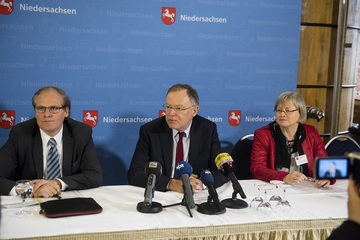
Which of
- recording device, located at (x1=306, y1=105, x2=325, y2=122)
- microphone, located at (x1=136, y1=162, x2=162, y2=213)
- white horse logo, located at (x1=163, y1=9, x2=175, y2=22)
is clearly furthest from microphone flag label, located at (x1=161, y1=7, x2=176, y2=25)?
microphone, located at (x1=136, y1=162, x2=162, y2=213)

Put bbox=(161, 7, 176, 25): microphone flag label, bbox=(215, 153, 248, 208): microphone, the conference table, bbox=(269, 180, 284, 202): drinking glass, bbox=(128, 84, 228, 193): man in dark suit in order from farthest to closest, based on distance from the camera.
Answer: bbox=(161, 7, 176, 25): microphone flag label
bbox=(128, 84, 228, 193): man in dark suit
bbox=(269, 180, 284, 202): drinking glass
bbox=(215, 153, 248, 208): microphone
the conference table

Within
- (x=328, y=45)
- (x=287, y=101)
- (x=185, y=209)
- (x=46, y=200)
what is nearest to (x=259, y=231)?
(x=185, y=209)

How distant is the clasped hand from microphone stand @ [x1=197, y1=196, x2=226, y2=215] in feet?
2.48

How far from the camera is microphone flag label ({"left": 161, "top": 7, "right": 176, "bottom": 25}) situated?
3639mm

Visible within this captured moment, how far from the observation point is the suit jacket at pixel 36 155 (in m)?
2.71

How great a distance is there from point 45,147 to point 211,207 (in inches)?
47.1

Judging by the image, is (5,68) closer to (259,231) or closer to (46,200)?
(46,200)

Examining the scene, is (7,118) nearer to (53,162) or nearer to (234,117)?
(53,162)

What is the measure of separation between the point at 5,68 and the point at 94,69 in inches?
25.8

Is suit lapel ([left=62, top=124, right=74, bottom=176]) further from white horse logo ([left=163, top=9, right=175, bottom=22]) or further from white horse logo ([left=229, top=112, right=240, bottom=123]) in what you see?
white horse logo ([left=229, top=112, right=240, bottom=123])

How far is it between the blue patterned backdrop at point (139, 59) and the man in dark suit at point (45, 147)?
2.23 ft

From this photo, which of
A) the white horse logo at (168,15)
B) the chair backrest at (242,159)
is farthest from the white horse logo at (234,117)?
the white horse logo at (168,15)

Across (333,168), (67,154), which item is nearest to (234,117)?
(67,154)

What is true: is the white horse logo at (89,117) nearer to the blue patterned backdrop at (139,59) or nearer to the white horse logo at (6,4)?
the blue patterned backdrop at (139,59)
